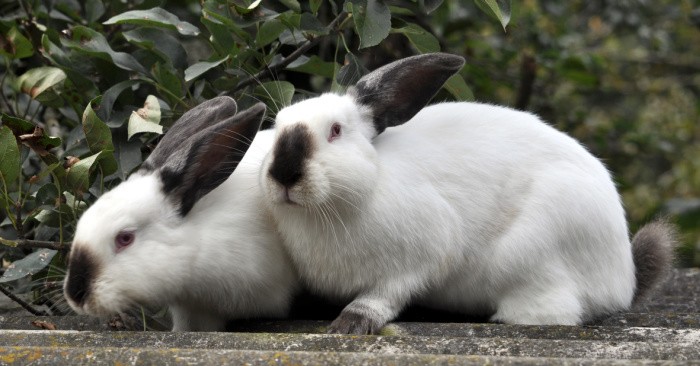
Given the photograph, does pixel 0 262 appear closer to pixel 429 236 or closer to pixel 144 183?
pixel 144 183

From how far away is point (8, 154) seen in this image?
3.62m

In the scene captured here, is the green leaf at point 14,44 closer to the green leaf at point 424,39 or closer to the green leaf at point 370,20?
the green leaf at point 370,20

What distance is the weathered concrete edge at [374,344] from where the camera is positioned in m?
2.71

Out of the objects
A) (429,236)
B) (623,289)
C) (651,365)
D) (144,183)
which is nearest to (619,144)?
(623,289)

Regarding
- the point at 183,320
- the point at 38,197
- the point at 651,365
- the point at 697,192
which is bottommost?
the point at 697,192

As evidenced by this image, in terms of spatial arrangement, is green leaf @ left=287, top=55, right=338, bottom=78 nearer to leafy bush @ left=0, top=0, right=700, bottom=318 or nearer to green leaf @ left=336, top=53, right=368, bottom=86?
leafy bush @ left=0, top=0, right=700, bottom=318

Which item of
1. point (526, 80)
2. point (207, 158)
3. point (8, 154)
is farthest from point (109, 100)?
point (526, 80)

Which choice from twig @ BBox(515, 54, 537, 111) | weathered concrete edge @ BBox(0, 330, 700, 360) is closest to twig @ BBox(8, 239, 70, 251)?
weathered concrete edge @ BBox(0, 330, 700, 360)

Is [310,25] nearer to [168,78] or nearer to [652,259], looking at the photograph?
[168,78]

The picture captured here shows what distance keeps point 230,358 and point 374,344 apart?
532 mm

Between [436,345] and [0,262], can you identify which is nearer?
[436,345]

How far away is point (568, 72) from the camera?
680 cm

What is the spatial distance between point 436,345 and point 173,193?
1200 millimetres

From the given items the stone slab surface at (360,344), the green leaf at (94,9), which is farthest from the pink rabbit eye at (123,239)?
the green leaf at (94,9)
